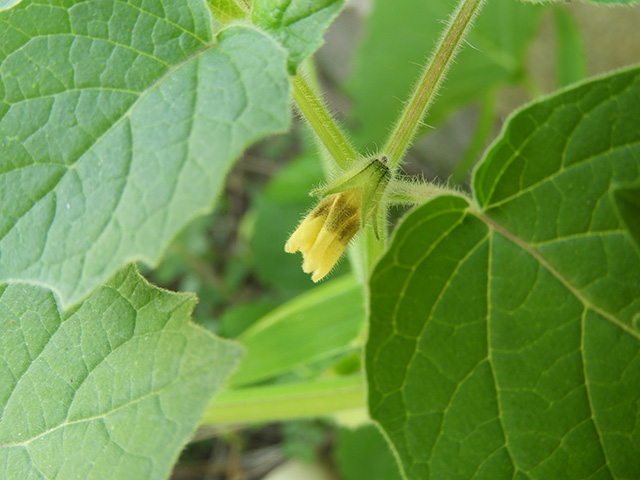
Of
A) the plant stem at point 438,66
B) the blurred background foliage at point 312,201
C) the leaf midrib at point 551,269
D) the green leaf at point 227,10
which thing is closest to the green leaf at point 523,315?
the leaf midrib at point 551,269

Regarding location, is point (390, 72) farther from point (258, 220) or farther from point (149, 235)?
point (149, 235)

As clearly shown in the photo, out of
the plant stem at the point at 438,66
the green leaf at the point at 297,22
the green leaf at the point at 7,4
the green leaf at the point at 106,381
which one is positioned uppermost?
the green leaf at the point at 7,4

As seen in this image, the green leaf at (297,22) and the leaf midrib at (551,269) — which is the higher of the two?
the green leaf at (297,22)

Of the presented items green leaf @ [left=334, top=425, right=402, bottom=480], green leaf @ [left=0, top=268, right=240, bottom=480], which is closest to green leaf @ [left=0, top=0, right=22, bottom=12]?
green leaf @ [left=0, top=268, right=240, bottom=480]

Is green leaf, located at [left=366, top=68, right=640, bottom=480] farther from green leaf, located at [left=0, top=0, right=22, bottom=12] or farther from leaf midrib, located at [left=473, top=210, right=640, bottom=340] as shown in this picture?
green leaf, located at [left=0, top=0, right=22, bottom=12]

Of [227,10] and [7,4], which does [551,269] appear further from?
[7,4]

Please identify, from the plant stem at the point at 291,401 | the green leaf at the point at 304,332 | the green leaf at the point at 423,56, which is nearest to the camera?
the plant stem at the point at 291,401

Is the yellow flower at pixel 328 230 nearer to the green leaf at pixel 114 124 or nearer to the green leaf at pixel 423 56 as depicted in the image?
the green leaf at pixel 114 124

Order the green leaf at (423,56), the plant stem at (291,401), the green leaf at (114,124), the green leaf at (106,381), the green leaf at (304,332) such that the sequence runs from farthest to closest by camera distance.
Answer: the green leaf at (423,56) → the green leaf at (304,332) → the plant stem at (291,401) → the green leaf at (106,381) → the green leaf at (114,124)

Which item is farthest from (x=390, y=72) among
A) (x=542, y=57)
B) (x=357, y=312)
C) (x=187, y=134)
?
(x=187, y=134)
